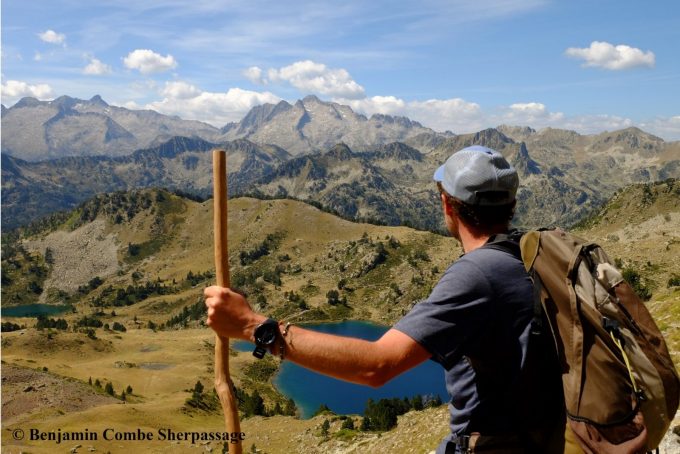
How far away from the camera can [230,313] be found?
13.8 feet

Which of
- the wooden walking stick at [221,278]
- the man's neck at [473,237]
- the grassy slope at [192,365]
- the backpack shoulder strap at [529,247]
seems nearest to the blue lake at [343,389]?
the grassy slope at [192,365]

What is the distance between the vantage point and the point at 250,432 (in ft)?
167

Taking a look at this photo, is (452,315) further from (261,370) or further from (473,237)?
(261,370)

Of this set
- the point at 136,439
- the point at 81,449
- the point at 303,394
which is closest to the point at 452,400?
the point at 81,449

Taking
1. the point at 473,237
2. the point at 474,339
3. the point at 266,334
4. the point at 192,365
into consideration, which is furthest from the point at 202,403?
the point at 474,339

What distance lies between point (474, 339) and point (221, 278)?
9.02ft

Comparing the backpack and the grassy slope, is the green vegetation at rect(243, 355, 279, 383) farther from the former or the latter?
the backpack

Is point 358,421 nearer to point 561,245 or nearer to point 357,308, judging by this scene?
point 561,245

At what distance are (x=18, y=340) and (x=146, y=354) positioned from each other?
28.8 m

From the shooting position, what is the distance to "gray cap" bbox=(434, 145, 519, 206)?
178 inches

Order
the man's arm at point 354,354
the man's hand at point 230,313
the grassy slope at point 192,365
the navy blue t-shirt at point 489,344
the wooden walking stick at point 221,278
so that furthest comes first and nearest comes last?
the grassy slope at point 192,365, the wooden walking stick at point 221,278, the man's hand at point 230,313, the navy blue t-shirt at point 489,344, the man's arm at point 354,354

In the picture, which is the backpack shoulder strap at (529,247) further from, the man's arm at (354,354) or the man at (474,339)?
the man's arm at (354,354)

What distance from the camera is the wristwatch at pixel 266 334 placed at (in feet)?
13.1

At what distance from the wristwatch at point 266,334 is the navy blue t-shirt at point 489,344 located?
41.3 inches
